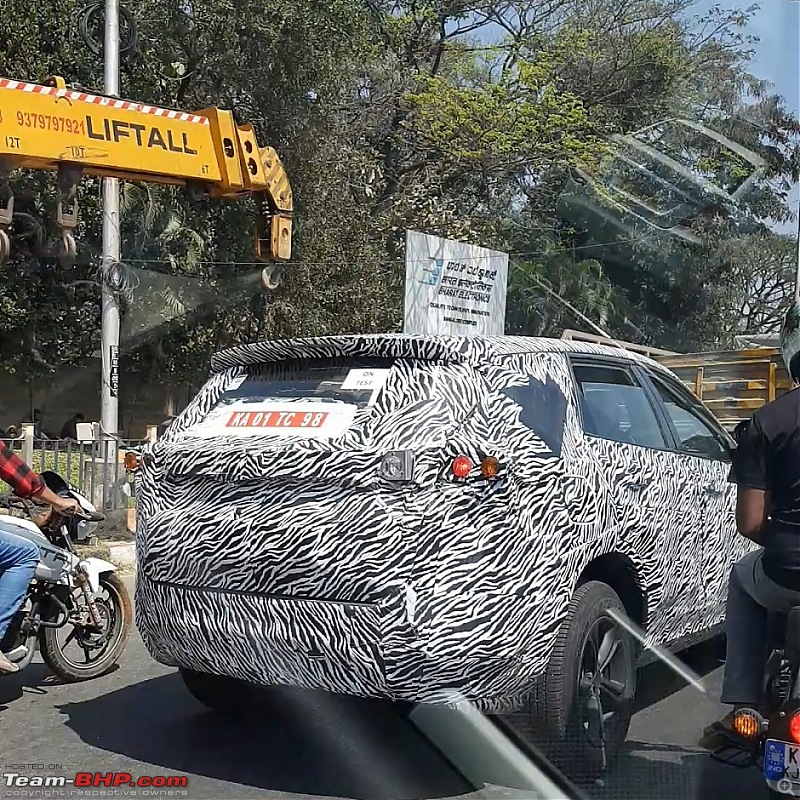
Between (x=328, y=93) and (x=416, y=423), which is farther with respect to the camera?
(x=328, y=93)

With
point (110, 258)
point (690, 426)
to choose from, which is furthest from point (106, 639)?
point (110, 258)

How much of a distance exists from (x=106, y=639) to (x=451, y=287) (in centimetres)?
816

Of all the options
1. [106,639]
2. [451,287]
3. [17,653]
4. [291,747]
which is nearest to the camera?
[291,747]

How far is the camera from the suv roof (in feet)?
13.4

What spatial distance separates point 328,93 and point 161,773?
1670 cm

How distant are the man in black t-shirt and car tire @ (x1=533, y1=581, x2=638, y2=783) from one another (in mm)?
478

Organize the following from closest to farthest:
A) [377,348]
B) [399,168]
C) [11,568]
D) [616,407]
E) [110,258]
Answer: [377,348]
[616,407]
[11,568]
[110,258]
[399,168]

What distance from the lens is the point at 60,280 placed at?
18188 mm

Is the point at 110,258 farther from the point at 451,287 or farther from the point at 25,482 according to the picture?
the point at 25,482

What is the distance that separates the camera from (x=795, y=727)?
3.08 meters

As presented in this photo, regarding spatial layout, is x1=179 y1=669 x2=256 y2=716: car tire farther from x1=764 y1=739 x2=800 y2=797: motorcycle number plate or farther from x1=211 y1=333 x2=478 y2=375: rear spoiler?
x1=764 y1=739 x2=800 y2=797: motorcycle number plate

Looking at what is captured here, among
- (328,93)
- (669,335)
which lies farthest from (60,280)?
(669,335)

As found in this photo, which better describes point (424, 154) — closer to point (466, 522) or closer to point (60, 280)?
point (60, 280)

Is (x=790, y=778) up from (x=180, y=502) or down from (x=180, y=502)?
down
